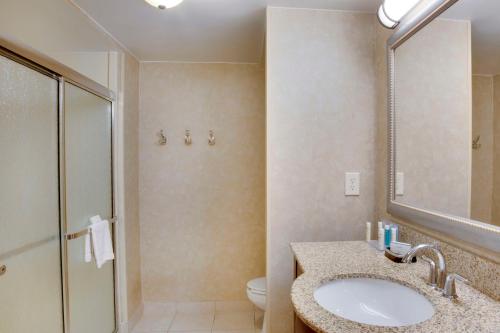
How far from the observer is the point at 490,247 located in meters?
0.86

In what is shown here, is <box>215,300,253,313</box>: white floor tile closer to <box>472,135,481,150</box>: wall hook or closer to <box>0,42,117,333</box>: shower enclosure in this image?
<box>0,42,117,333</box>: shower enclosure

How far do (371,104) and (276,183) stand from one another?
0.75 m

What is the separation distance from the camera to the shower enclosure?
1163mm

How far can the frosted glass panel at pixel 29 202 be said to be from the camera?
1145 mm

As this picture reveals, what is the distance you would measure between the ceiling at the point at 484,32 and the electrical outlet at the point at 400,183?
575 millimetres

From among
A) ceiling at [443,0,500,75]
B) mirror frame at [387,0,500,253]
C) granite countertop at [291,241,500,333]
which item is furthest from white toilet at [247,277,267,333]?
ceiling at [443,0,500,75]

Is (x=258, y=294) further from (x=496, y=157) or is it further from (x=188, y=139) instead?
(x=496, y=157)

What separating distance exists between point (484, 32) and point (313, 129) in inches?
32.3

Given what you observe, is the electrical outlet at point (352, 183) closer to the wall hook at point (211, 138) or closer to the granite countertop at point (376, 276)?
the granite countertop at point (376, 276)

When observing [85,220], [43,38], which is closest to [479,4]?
[43,38]

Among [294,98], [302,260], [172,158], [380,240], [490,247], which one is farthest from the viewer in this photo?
[172,158]

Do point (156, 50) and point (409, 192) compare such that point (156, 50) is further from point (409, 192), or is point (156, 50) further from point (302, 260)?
point (409, 192)

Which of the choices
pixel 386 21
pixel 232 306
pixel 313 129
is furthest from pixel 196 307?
pixel 386 21

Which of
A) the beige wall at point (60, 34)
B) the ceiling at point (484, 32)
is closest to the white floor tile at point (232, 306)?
the beige wall at point (60, 34)
